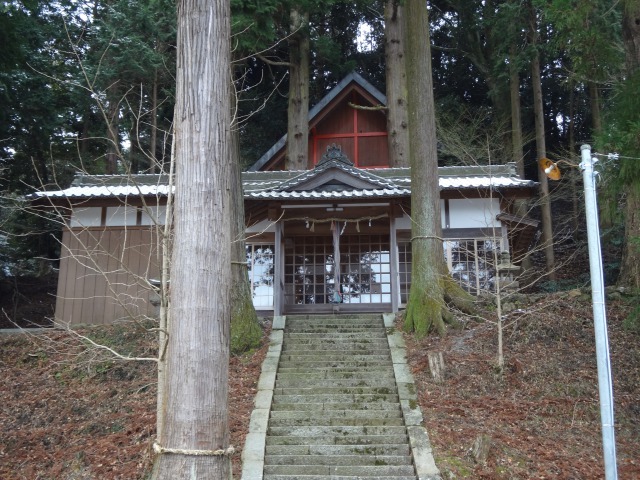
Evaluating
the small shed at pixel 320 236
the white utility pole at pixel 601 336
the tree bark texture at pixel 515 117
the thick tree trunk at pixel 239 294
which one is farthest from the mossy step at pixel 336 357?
the tree bark texture at pixel 515 117

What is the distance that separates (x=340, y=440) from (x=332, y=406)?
879mm

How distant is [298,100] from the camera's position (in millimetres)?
19062

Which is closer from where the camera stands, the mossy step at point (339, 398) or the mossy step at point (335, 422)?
the mossy step at point (335, 422)

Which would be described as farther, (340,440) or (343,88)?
(343,88)

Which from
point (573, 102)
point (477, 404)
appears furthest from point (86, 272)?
point (573, 102)

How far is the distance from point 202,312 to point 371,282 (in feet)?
35.4

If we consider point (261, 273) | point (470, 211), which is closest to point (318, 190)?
point (261, 273)

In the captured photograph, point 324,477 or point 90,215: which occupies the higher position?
point 90,215

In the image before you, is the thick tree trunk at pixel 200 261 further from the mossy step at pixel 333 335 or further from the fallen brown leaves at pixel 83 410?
the mossy step at pixel 333 335

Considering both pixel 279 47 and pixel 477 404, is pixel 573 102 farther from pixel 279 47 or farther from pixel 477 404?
pixel 477 404

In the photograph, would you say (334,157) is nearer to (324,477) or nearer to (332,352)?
(332,352)

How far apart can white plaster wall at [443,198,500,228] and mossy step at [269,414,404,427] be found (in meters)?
6.73

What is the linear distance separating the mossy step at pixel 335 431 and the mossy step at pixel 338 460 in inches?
19.4

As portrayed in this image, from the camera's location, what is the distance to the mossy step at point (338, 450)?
8015mm
